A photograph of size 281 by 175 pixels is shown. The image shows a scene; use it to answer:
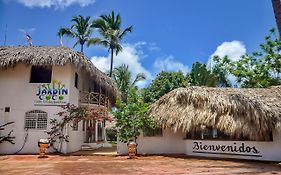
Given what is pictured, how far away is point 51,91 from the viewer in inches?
588

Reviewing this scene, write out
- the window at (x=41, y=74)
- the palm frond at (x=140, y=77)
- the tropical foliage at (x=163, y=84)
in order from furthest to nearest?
the palm frond at (x=140, y=77) → the tropical foliage at (x=163, y=84) → the window at (x=41, y=74)

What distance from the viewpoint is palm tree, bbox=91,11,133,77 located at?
2616cm

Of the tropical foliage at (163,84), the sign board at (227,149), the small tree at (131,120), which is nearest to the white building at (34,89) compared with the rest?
the small tree at (131,120)

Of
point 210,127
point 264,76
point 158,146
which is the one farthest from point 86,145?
point 264,76

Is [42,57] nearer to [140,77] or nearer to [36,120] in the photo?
[36,120]

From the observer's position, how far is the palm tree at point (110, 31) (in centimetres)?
2616

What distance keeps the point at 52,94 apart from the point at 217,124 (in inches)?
335

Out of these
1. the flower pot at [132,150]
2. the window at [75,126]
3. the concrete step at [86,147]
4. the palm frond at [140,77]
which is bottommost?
the concrete step at [86,147]

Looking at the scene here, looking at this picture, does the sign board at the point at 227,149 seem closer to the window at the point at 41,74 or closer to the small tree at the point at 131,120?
the small tree at the point at 131,120

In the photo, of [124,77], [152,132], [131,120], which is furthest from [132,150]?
[124,77]

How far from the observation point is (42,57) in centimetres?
1457

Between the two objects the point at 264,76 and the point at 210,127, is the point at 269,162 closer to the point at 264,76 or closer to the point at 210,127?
the point at 210,127

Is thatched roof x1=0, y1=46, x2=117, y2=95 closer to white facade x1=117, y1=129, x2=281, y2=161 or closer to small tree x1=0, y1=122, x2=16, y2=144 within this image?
small tree x1=0, y1=122, x2=16, y2=144

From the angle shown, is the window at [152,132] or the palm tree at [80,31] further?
the palm tree at [80,31]
